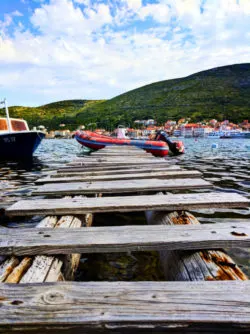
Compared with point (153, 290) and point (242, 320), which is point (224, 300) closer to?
point (242, 320)

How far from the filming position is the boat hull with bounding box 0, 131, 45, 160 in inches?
613

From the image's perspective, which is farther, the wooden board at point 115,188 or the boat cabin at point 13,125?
the boat cabin at point 13,125

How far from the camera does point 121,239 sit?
6.14 feet

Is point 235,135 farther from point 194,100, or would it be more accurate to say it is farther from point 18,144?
point 18,144

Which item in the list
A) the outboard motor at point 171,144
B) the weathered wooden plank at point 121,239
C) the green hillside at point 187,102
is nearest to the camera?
the weathered wooden plank at point 121,239

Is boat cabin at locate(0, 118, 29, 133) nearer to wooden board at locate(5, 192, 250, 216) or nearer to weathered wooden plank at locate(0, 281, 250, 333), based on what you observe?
wooden board at locate(5, 192, 250, 216)

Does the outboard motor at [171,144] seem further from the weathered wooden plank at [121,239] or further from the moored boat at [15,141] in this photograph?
the weathered wooden plank at [121,239]

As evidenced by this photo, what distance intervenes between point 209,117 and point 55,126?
305 feet

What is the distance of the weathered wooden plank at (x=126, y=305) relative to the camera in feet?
3.66

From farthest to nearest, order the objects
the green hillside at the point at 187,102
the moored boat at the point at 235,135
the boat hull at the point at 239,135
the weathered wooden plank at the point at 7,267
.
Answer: the green hillside at the point at 187,102 < the moored boat at the point at 235,135 < the boat hull at the point at 239,135 < the weathered wooden plank at the point at 7,267

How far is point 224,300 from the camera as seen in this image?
1218mm

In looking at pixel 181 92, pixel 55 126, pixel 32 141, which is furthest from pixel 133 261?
pixel 181 92

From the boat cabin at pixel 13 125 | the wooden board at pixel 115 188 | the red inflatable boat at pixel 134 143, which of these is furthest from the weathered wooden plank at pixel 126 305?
the boat cabin at pixel 13 125

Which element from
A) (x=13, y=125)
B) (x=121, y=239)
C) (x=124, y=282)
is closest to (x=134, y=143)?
(x=13, y=125)
